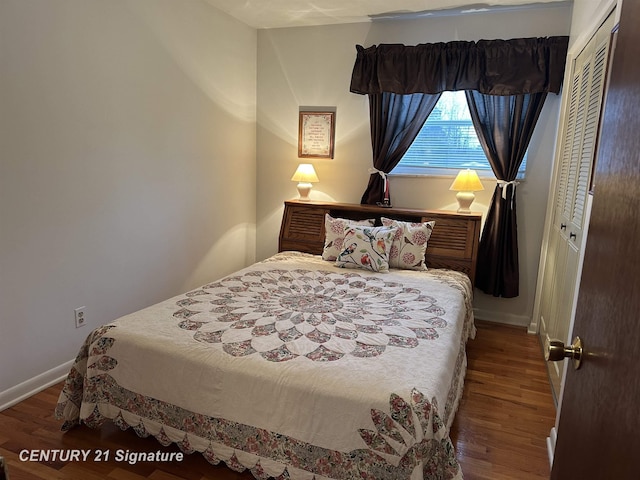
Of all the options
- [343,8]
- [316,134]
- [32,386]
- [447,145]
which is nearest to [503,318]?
[447,145]

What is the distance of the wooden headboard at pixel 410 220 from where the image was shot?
3.35 meters

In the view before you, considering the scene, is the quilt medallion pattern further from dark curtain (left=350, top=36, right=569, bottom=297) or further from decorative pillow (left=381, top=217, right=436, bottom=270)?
dark curtain (left=350, top=36, right=569, bottom=297)

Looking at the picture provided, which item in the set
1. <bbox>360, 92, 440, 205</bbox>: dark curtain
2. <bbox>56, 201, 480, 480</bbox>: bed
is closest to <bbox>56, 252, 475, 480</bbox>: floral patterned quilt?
<bbox>56, 201, 480, 480</bbox>: bed

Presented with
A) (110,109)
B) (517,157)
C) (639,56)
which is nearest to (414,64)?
(517,157)

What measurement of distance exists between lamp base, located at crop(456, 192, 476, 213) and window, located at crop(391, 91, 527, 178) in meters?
0.29

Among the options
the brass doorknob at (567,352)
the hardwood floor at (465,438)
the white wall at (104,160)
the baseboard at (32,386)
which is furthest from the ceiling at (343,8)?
the brass doorknob at (567,352)

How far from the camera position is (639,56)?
0.72 metres

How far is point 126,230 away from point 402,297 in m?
1.87

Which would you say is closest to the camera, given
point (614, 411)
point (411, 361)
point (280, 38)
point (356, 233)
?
point (614, 411)

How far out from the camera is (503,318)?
146 inches

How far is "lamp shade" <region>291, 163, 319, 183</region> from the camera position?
152 inches

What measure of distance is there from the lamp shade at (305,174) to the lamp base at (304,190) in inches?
3.2

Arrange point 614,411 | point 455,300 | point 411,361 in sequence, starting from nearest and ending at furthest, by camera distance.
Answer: point 614,411 < point 411,361 < point 455,300

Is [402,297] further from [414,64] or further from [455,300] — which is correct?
[414,64]
